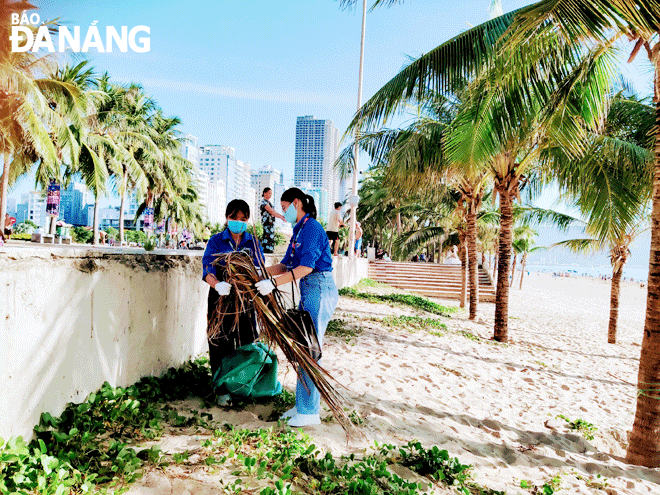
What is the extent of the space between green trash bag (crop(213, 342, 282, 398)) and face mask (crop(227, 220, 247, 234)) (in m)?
0.83

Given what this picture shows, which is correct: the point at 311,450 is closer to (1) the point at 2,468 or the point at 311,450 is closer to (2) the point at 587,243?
(1) the point at 2,468

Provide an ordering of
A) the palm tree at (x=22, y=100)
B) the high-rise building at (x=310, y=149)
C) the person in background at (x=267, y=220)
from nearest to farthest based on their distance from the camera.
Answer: the person in background at (x=267, y=220)
the palm tree at (x=22, y=100)
the high-rise building at (x=310, y=149)

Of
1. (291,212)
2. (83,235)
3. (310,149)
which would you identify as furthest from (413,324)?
(310,149)

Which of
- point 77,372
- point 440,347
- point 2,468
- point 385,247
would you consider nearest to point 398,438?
point 77,372

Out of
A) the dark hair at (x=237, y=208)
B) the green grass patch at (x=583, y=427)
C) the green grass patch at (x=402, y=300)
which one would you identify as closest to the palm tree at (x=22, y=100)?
the green grass patch at (x=402, y=300)

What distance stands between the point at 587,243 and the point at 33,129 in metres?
16.6

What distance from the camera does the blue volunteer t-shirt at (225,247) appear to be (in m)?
3.10

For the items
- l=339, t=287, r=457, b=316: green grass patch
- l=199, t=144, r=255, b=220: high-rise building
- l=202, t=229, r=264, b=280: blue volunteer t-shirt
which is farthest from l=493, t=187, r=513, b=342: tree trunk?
l=199, t=144, r=255, b=220: high-rise building

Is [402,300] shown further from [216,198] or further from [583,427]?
[216,198]

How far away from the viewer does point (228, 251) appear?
320 centimetres

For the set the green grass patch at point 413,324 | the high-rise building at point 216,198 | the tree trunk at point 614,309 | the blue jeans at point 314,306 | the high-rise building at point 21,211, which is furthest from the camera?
the high-rise building at point 21,211

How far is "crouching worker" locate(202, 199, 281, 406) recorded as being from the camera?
3.16m

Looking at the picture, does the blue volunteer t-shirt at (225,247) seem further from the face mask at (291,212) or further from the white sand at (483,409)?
the white sand at (483,409)

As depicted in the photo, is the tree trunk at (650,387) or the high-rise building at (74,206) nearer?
the tree trunk at (650,387)
